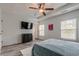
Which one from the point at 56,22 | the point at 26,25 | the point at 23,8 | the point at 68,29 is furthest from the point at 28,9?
the point at 68,29

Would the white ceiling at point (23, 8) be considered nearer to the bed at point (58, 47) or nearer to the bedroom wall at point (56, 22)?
the bedroom wall at point (56, 22)

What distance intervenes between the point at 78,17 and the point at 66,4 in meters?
0.31

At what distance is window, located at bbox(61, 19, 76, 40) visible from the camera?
5.04 feet

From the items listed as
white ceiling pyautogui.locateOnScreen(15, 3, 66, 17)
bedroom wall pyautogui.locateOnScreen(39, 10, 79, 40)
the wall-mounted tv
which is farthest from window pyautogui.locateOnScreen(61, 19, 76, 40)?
the wall-mounted tv

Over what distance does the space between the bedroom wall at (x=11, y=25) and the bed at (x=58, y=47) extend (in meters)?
0.44

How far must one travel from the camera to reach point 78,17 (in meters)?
1.51

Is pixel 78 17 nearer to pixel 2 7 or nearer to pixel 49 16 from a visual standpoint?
pixel 49 16

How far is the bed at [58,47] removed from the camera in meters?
1.43

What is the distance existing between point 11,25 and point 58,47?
0.99 m

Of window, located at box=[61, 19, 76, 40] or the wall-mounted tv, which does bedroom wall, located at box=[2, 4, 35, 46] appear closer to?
the wall-mounted tv

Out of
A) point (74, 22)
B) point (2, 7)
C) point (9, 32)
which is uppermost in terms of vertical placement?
point (2, 7)

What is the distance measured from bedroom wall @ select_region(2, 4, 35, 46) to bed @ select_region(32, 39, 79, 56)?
0.44 m

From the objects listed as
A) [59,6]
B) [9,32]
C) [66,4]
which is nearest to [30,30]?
[9,32]

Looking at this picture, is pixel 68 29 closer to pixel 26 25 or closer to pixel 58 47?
pixel 58 47
